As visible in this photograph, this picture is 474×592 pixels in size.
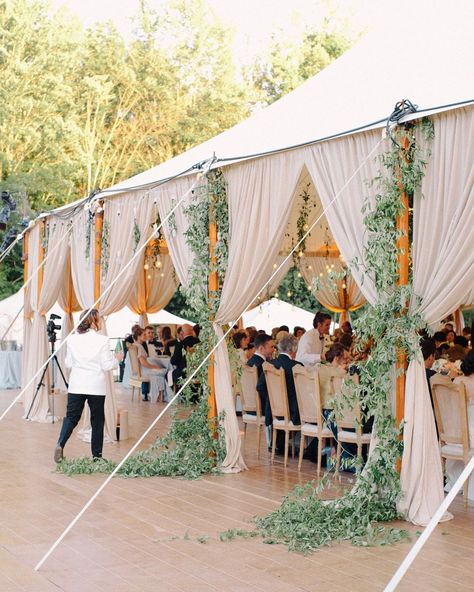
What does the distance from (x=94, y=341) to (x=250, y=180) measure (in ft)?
6.78

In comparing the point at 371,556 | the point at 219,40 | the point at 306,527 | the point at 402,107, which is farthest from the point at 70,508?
the point at 219,40

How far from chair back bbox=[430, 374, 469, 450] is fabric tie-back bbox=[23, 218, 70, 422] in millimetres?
6315

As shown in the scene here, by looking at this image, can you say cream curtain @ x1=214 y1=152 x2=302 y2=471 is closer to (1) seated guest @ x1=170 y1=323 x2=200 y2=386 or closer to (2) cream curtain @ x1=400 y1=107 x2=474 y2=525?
(2) cream curtain @ x1=400 y1=107 x2=474 y2=525

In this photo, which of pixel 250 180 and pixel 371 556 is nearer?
pixel 371 556

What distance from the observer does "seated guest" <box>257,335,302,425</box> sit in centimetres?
862

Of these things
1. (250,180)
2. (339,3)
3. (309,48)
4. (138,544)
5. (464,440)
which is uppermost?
(339,3)

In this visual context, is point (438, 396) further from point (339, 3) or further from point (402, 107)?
point (339, 3)

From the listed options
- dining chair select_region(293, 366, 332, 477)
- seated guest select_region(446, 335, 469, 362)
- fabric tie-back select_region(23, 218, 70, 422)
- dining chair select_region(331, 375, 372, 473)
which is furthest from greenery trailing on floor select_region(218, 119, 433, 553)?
fabric tie-back select_region(23, 218, 70, 422)

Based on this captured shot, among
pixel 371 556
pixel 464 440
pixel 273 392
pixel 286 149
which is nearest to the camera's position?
pixel 371 556

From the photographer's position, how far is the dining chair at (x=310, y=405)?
804cm

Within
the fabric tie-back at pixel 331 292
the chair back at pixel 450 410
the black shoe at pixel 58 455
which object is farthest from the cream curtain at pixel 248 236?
the fabric tie-back at pixel 331 292

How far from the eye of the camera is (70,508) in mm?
6836

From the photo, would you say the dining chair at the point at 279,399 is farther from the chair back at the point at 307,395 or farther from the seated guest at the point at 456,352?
the seated guest at the point at 456,352

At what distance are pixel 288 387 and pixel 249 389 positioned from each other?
81 cm
